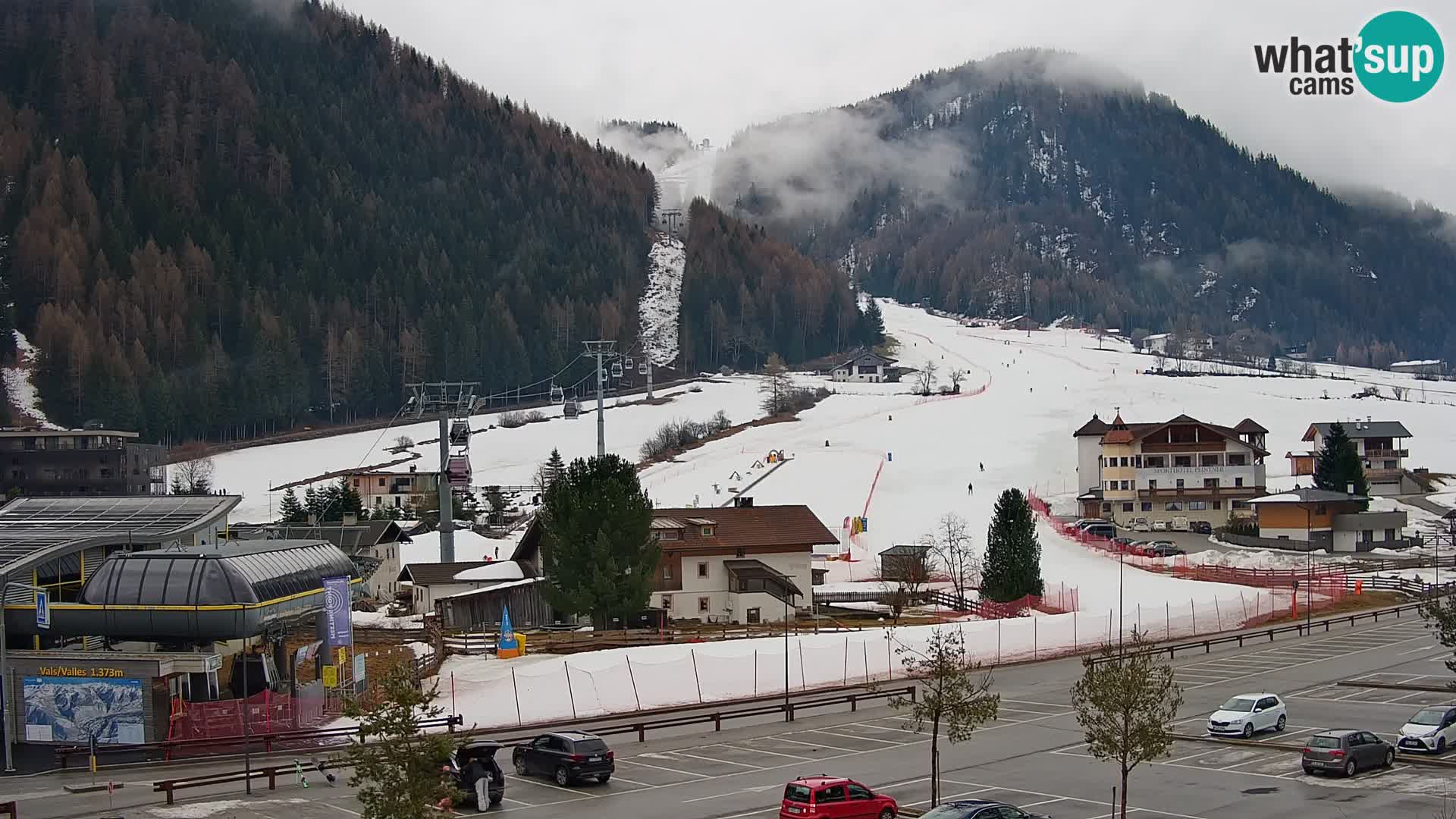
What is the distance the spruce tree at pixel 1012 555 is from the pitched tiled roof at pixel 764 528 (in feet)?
22.5

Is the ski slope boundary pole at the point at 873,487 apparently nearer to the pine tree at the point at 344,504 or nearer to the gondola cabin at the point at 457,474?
the gondola cabin at the point at 457,474

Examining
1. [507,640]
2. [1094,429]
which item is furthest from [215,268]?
[507,640]

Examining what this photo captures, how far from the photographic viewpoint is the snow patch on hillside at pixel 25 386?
132 m

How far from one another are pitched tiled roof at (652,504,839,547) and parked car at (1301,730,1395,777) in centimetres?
2946

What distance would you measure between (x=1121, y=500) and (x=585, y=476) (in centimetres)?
4379

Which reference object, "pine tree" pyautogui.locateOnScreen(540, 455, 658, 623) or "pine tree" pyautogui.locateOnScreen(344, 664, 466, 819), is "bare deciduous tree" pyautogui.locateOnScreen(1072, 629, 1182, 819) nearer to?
"pine tree" pyautogui.locateOnScreen(344, 664, 466, 819)

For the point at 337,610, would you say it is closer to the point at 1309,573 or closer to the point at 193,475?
the point at 1309,573

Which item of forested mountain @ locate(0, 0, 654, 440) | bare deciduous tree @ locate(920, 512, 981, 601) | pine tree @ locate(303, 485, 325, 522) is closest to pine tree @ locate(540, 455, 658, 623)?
bare deciduous tree @ locate(920, 512, 981, 601)

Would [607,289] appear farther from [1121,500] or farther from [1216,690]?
[1216,690]

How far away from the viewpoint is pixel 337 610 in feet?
113

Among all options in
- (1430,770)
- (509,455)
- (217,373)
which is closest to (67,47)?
(217,373)

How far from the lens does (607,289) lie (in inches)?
7761

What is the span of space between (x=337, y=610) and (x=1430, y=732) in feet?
78.8

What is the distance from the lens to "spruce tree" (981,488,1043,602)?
170 ft
